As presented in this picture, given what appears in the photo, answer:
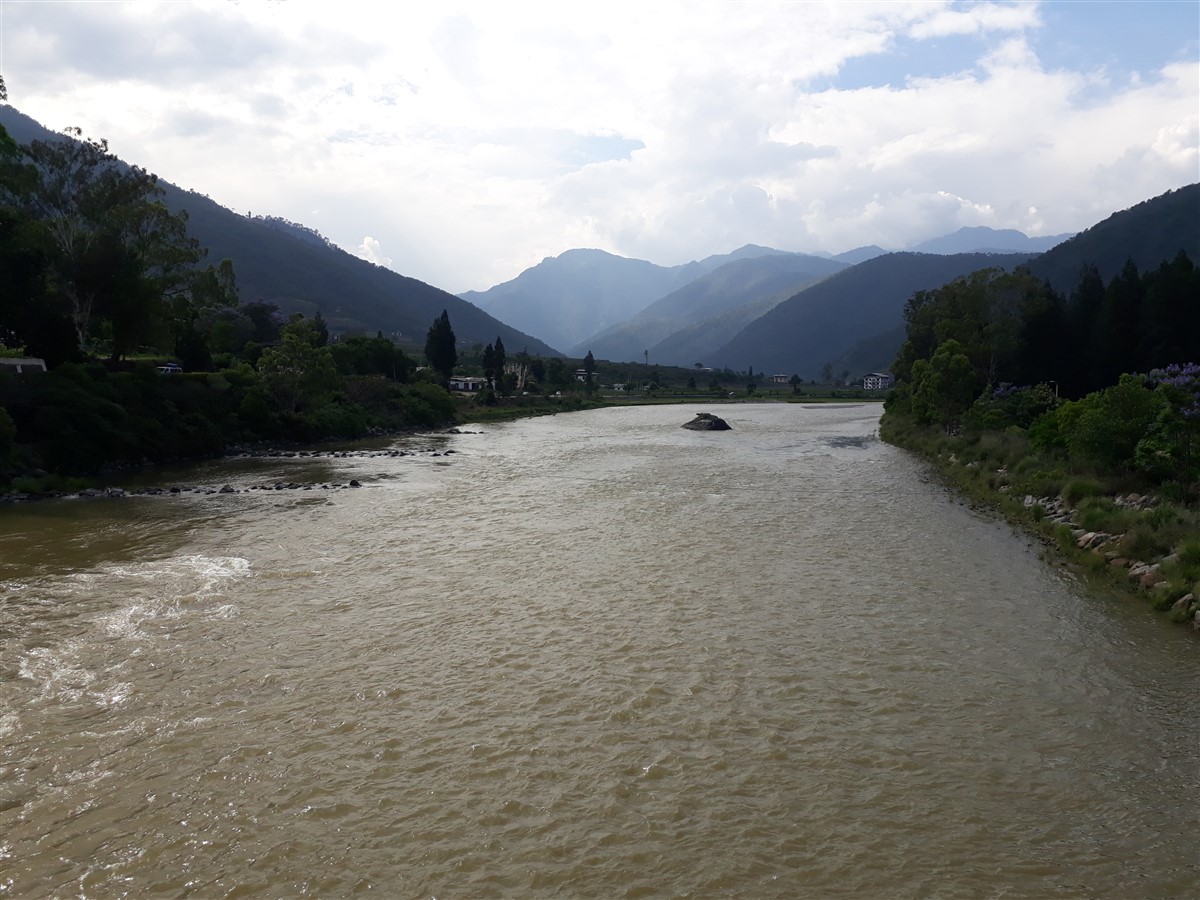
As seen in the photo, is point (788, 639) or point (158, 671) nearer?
point (158, 671)

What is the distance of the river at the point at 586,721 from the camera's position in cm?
771

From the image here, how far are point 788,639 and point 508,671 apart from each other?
17.2 feet

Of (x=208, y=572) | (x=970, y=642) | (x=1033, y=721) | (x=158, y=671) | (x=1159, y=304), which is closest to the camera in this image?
(x=1033, y=721)

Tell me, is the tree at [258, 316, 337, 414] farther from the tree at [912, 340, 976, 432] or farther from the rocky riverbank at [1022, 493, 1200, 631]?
the rocky riverbank at [1022, 493, 1200, 631]

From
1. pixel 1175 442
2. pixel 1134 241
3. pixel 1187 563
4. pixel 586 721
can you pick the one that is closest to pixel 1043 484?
pixel 1175 442

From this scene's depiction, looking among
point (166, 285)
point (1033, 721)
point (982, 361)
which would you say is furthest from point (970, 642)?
point (166, 285)

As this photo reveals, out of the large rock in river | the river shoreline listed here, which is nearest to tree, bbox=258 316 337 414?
the large rock in river

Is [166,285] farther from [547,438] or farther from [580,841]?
[580,841]

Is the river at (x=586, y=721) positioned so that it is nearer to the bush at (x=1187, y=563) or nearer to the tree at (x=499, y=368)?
the bush at (x=1187, y=563)

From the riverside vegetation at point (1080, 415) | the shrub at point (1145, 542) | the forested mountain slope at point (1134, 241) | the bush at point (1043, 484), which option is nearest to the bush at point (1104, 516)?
the riverside vegetation at point (1080, 415)

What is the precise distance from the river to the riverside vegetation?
6.83ft

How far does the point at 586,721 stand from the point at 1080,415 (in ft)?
77.9

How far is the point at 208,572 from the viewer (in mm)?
18453

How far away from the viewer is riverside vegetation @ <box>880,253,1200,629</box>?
725 inches
